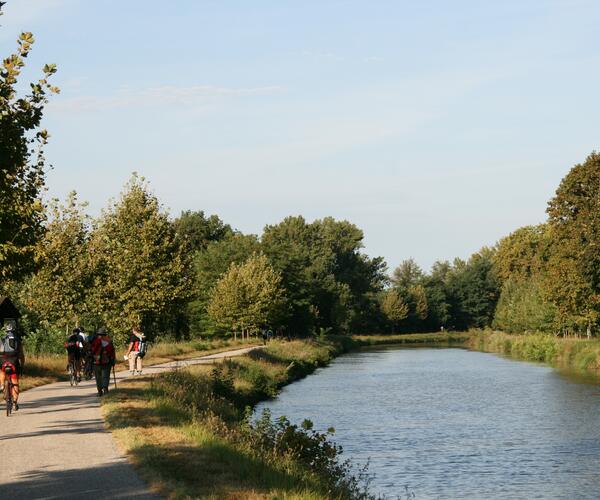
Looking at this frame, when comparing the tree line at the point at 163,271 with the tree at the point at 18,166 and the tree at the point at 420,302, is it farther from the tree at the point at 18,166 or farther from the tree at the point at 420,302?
the tree at the point at 420,302

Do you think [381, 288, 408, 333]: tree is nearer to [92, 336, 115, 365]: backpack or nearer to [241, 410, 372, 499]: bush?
[92, 336, 115, 365]: backpack

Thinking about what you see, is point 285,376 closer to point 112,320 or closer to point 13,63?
point 112,320

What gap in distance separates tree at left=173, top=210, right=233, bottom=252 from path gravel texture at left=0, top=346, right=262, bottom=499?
106729mm

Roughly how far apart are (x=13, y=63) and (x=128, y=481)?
8290 millimetres

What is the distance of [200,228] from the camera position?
134m

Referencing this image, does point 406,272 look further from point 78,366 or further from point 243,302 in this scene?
point 78,366

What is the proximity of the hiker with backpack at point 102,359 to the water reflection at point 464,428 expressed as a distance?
7055 millimetres

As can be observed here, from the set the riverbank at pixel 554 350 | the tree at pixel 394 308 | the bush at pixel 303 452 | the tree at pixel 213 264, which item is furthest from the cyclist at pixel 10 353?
the tree at pixel 394 308

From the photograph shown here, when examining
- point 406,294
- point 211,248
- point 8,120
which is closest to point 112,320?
point 8,120

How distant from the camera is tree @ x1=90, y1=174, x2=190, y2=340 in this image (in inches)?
1845

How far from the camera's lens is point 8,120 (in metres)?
17.7

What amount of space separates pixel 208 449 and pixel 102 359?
10950 mm

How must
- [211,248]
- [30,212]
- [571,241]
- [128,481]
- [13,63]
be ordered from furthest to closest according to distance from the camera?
[211,248], [571,241], [30,212], [13,63], [128,481]

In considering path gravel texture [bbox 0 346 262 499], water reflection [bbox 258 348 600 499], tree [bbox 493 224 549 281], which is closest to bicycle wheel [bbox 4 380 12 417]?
path gravel texture [bbox 0 346 262 499]
